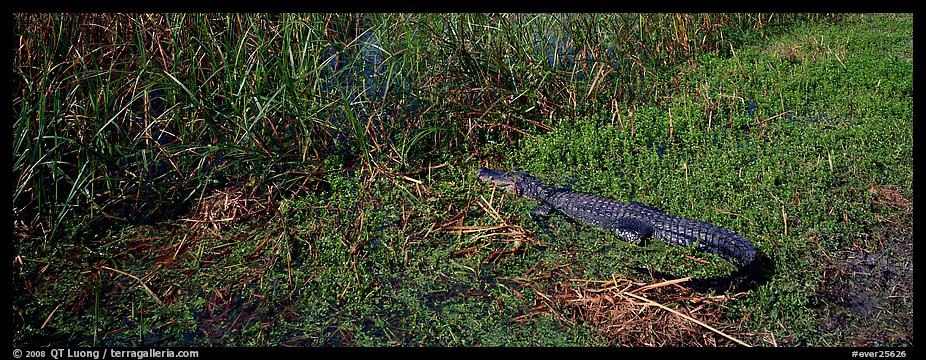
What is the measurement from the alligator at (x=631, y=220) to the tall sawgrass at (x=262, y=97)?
0.63 m

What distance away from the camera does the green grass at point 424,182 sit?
10.2 feet

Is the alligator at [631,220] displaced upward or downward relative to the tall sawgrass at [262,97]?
downward

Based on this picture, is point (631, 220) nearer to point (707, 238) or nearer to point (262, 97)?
point (707, 238)

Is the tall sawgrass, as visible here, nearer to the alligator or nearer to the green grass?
the green grass

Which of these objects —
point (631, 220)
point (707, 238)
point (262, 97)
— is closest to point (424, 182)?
point (262, 97)

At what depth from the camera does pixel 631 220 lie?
151 inches

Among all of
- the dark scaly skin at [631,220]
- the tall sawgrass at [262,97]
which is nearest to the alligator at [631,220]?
the dark scaly skin at [631,220]

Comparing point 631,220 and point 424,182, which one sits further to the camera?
point 424,182

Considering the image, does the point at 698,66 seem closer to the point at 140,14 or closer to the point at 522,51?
the point at 522,51

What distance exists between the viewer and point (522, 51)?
206 inches

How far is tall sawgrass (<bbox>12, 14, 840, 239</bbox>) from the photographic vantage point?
3914 millimetres

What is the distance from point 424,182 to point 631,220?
1.39 metres

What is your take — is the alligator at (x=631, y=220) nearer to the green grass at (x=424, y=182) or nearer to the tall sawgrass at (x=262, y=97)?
the green grass at (x=424, y=182)

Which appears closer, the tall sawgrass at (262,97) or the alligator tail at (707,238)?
the alligator tail at (707,238)
